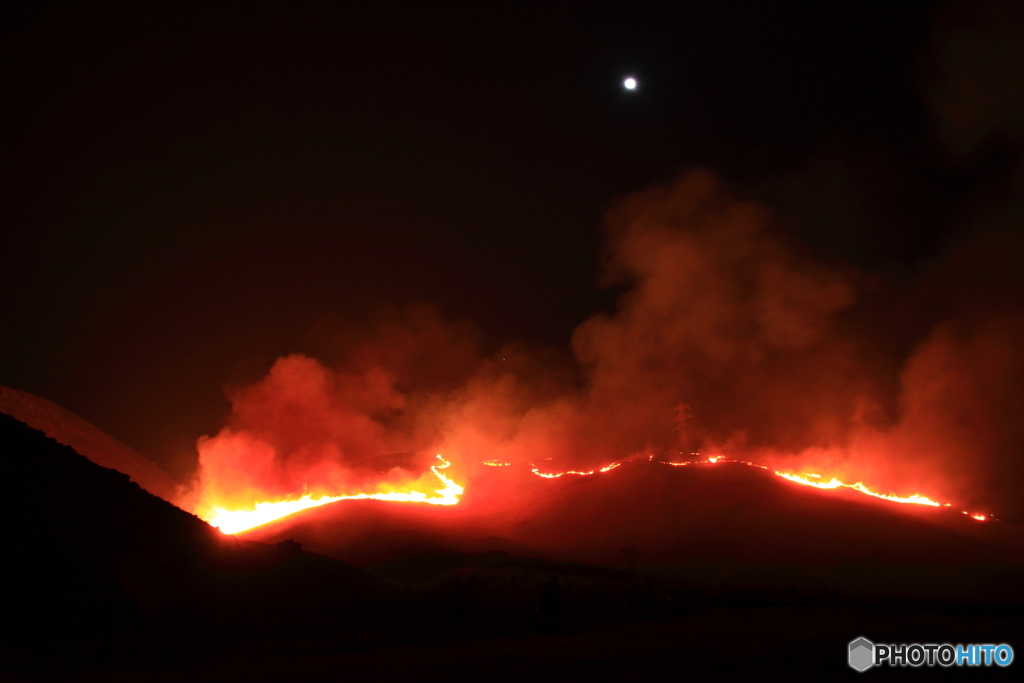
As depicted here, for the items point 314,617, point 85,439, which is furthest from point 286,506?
point 314,617

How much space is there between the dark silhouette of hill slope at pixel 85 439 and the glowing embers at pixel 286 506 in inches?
330

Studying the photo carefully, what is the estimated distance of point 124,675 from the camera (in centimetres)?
1118

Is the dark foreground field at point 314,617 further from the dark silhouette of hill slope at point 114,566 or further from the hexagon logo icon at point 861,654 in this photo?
the hexagon logo icon at point 861,654

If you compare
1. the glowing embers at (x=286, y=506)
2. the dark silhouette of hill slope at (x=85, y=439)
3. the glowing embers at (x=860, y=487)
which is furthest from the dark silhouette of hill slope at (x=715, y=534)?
the dark silhouette of hill slope at (x=85, y=439)

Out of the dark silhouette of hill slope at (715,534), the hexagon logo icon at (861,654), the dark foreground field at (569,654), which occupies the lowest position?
the dark foreground field at (569,654)

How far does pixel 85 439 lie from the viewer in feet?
170

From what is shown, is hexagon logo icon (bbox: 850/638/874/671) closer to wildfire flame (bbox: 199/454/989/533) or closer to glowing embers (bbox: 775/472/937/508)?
wildfire flame (bbox: 199/454/989/533)

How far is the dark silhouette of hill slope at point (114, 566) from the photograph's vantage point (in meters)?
14.4

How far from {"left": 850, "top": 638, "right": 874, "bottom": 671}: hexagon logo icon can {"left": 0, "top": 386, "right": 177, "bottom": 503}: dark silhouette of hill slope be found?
48.6m

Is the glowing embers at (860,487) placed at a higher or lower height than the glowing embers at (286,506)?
higher

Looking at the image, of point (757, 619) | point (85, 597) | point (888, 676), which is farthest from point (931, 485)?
point (85, 597)

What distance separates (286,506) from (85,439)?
20.7 metres

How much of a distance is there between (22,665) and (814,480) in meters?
50.8

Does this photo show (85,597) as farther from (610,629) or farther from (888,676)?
(888,676)
